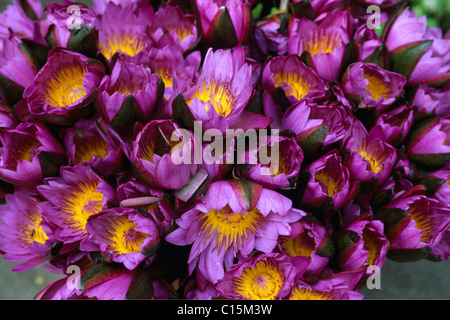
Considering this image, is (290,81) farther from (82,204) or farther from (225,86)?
A: (82,204)

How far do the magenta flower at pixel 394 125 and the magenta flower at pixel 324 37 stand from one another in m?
0.07

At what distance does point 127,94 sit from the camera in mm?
402

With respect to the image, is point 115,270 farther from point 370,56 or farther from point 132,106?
point 370,56

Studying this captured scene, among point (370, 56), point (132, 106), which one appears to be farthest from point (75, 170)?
point (370, 56)

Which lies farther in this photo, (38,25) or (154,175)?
(38,25)

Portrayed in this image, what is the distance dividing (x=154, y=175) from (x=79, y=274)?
0.14m

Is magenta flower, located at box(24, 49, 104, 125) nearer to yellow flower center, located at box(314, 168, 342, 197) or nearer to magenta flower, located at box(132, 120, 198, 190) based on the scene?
magenta flower, located at box(132, 120, 198, 190)

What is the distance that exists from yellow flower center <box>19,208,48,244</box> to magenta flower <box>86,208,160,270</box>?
0.35 feet

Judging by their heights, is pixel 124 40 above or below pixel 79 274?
above

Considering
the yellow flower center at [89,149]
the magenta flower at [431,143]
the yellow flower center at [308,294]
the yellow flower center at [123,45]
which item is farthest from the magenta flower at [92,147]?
the magenta flower at [431,143]

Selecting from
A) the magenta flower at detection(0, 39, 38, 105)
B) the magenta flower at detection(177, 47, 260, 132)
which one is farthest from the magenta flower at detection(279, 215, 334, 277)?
the magenta flower at detection(0, 39, 38, 105)

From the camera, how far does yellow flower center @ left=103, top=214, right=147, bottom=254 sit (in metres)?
0.39
